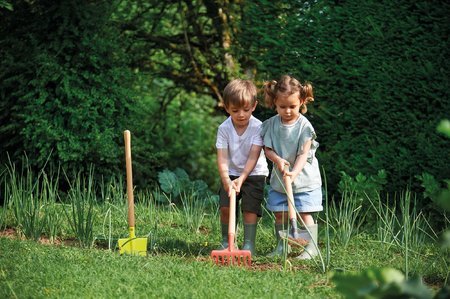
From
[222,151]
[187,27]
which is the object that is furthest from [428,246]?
[187,27]

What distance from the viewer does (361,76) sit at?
6.59 metres

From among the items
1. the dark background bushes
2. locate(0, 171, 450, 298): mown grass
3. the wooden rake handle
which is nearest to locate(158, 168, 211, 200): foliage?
the dark background bushes

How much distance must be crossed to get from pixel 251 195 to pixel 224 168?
24 centimetres

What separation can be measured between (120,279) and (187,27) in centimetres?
558

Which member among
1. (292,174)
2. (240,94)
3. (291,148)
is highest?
(240,94)

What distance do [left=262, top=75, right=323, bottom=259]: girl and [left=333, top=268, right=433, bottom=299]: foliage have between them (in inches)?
118

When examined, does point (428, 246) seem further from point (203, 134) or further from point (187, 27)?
point (203, 134)

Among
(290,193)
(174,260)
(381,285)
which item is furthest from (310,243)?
(381,285)

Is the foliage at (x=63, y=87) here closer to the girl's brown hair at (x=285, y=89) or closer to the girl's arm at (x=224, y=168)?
the girl's arm at (x=224, y=168)

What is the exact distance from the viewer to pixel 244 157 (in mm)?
5227

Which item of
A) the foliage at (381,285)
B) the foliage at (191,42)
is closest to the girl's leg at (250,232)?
the foliage at (381,285)

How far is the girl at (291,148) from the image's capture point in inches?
201

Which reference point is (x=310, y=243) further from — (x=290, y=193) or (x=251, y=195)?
(x=251, y=195)

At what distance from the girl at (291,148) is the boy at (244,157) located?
8 cm
